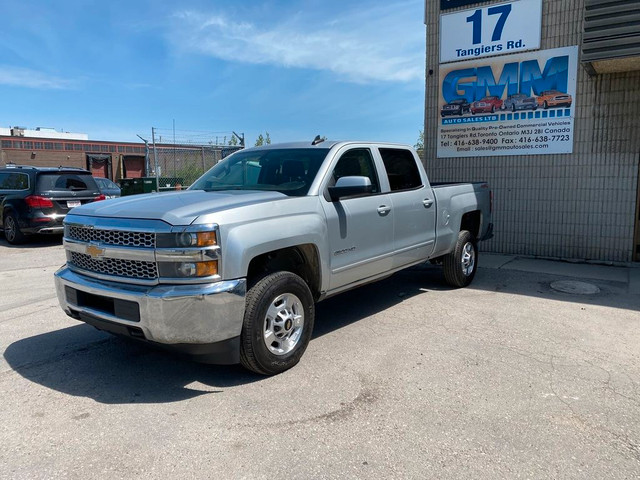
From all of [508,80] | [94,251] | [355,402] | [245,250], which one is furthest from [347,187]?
[508,80]

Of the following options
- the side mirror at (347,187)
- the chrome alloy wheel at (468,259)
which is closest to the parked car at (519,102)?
the chrome alloy wheel at (468,259)

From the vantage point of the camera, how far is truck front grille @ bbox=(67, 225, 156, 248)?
11.8 ft

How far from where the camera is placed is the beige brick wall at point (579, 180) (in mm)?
8453

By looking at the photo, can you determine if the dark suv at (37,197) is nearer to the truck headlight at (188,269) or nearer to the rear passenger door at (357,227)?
the rear passenger door at (357,227)

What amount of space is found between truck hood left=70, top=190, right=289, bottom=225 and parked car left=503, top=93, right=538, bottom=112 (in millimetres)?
6532

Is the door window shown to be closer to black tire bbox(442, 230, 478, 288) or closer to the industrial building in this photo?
black tire bbox(442, 230, 478, 288)

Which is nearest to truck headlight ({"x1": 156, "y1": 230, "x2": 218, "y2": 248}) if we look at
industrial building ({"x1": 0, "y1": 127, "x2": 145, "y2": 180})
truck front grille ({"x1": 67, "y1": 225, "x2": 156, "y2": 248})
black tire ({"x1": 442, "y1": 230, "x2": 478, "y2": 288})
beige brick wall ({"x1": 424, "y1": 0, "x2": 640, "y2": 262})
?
truck front grille ({"x1": 67, "y1": 225, "x2": 156, "y2": 248})

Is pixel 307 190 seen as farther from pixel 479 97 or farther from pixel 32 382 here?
pixel 479 97

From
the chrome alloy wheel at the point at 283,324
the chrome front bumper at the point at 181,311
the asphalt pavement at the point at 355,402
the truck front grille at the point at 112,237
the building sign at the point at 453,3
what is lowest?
the asphalt pavement at the point at 355,402

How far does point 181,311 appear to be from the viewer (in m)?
3.45

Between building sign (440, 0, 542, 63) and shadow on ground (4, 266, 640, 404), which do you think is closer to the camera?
shadow on ground (4, 266, 640, 404)

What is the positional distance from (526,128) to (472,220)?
288 cm

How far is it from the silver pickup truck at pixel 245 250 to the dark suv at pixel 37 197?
770 cm

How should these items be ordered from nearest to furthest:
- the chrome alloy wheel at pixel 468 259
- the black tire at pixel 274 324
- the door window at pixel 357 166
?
the black tire at pixel 274 324, the door window at pixel 357 166, the chrome alloy wheel at pixel 468 259
